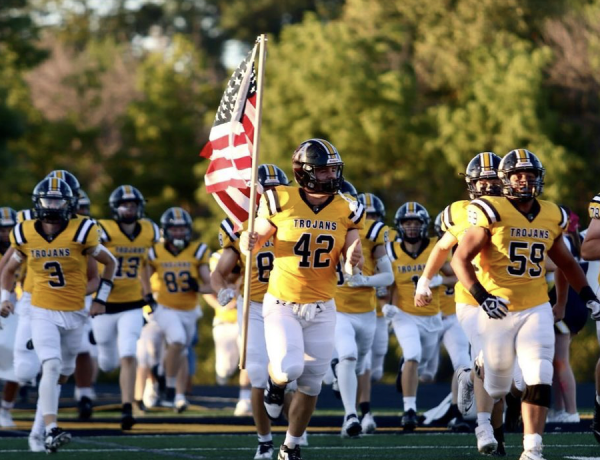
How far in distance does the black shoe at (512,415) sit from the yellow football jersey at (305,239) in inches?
126

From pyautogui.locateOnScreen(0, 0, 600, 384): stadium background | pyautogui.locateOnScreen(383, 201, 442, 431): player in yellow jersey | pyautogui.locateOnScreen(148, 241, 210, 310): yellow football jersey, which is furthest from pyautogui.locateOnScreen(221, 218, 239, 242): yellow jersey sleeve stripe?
pyautogui.locateOnScreen(0, 0, 600, 384): stadium background

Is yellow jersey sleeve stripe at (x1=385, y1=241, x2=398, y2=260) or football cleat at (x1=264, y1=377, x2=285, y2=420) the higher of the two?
yellow jersey sleeve stripe at (x1=385, y1=241, x2=398, y2=260)

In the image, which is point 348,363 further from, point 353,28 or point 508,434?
point 353,28

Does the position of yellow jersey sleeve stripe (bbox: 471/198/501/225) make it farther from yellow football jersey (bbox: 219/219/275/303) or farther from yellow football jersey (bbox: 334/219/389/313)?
yellow football jersey (bbox: 334/219/389/313)

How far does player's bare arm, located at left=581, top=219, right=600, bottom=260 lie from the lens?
966 centimetres

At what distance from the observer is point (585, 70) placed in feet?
106

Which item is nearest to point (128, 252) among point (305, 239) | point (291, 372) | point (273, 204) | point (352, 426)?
point (352, 426)

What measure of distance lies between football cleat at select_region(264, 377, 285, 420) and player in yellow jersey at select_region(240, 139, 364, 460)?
0.06 feet

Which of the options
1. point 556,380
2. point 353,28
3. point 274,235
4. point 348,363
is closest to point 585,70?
point 353,28

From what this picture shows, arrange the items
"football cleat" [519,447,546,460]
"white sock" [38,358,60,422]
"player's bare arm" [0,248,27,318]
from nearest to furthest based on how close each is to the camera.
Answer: "football cleat" [519,447,546,460], "white sock" [38,358,60,422], "player's bare arm" [0,248,27,318]

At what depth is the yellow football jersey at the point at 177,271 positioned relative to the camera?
15.5 metres

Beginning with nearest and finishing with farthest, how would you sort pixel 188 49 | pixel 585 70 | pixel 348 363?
pixel 348 363 → pixel 585 70 → pixel 188 49

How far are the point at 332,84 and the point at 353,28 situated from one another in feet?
7.93

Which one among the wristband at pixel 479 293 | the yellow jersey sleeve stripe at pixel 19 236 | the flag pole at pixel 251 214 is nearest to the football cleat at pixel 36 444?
the yellow jersey sleeve stripe at pixel 19 236
